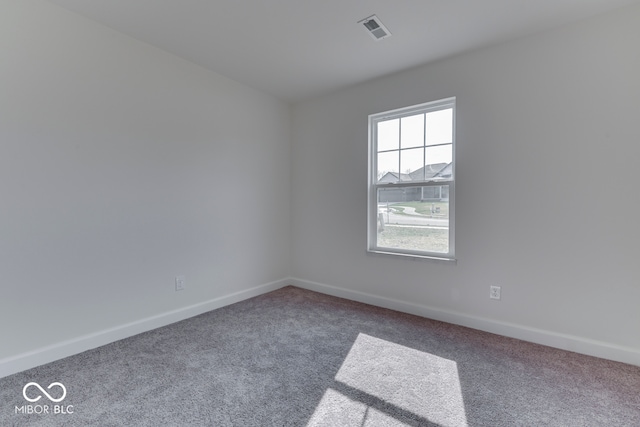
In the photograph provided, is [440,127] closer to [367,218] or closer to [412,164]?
[412,164]

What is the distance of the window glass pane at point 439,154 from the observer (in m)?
2.79

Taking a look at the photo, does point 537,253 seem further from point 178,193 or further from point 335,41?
point 178,193

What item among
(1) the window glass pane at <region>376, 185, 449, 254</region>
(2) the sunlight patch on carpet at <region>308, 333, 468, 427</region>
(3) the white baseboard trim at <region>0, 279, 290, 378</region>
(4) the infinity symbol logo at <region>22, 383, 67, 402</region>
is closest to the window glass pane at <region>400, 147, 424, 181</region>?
(1) the window glass pane at <region>376, 185, 449, 254</region>

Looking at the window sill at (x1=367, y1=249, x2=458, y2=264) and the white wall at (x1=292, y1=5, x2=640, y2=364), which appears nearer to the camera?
the white wall at (x1=292, y1=5, x2=640, y2=364)

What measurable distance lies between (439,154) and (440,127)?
0.88ft

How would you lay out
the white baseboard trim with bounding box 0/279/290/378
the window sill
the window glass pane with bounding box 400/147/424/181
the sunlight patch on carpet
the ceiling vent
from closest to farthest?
the sunlight patch on carpet
the white baseboard trim with bounding box 0/279/290/378
the ceiling vent
the window sill
the window glass pane with bounding box 400/147/424/181

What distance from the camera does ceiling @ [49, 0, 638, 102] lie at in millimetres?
2006

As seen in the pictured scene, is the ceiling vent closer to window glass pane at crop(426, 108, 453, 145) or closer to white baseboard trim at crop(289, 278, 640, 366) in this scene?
window glass pane at crop(426, 108, 453, 145)

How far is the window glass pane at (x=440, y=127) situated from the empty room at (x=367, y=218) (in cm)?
2

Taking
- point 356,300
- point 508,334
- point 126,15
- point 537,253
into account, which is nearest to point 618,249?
point 537,253

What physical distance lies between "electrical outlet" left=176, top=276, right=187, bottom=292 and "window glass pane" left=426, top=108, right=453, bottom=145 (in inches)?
110

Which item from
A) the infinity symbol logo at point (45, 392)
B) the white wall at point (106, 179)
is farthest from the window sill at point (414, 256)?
the infinity symbol logo at point (45, 392)

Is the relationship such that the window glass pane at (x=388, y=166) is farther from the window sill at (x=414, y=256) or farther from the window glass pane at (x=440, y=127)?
the window sill at (x=414, y=256)

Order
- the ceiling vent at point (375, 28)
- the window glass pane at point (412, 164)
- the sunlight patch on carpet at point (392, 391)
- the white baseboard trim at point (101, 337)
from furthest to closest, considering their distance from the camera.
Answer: the window glass pane at point (412, 164)
the ceiling vent at point (375, 28)
the white baseboard trim at point (101, 337)
the sunlight patch on carpet at point (392, 391)
